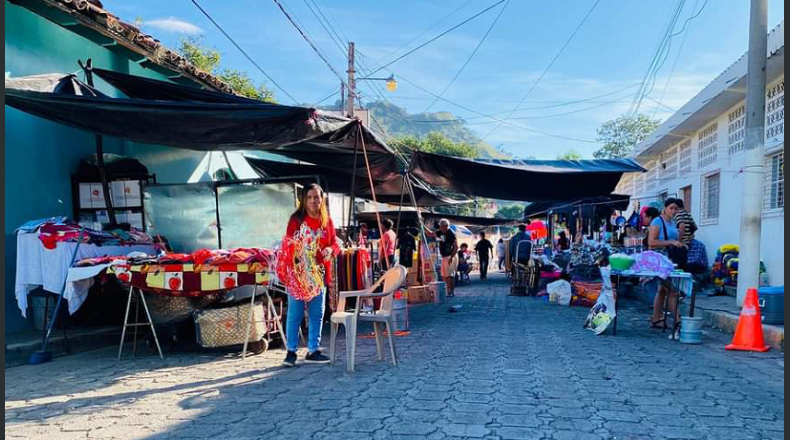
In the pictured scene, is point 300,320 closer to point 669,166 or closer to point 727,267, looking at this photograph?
point 727,267

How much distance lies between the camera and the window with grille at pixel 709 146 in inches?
461

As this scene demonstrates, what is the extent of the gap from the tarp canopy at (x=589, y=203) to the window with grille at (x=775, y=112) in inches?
112

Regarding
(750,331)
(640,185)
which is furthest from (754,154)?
(640,185)

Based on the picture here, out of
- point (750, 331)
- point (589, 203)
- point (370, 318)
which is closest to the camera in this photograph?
point (370, 318)

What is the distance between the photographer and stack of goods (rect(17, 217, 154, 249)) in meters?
5.81

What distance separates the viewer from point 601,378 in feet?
14.8

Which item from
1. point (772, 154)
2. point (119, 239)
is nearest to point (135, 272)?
point (119, 239)

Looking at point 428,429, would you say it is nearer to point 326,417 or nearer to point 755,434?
point 326,417

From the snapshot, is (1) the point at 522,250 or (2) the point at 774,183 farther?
(1) the point at 522,250

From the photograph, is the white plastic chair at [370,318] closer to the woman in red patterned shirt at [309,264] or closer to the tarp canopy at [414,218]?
the woman in red patterned shirt at [309,264]

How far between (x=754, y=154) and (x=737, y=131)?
13.8 feet

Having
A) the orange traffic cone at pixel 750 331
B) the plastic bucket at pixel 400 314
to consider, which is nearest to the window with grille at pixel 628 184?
the orange traffic cone at pixel 750 331

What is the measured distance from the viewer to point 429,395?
159 inches

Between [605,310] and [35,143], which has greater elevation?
[35,143]
